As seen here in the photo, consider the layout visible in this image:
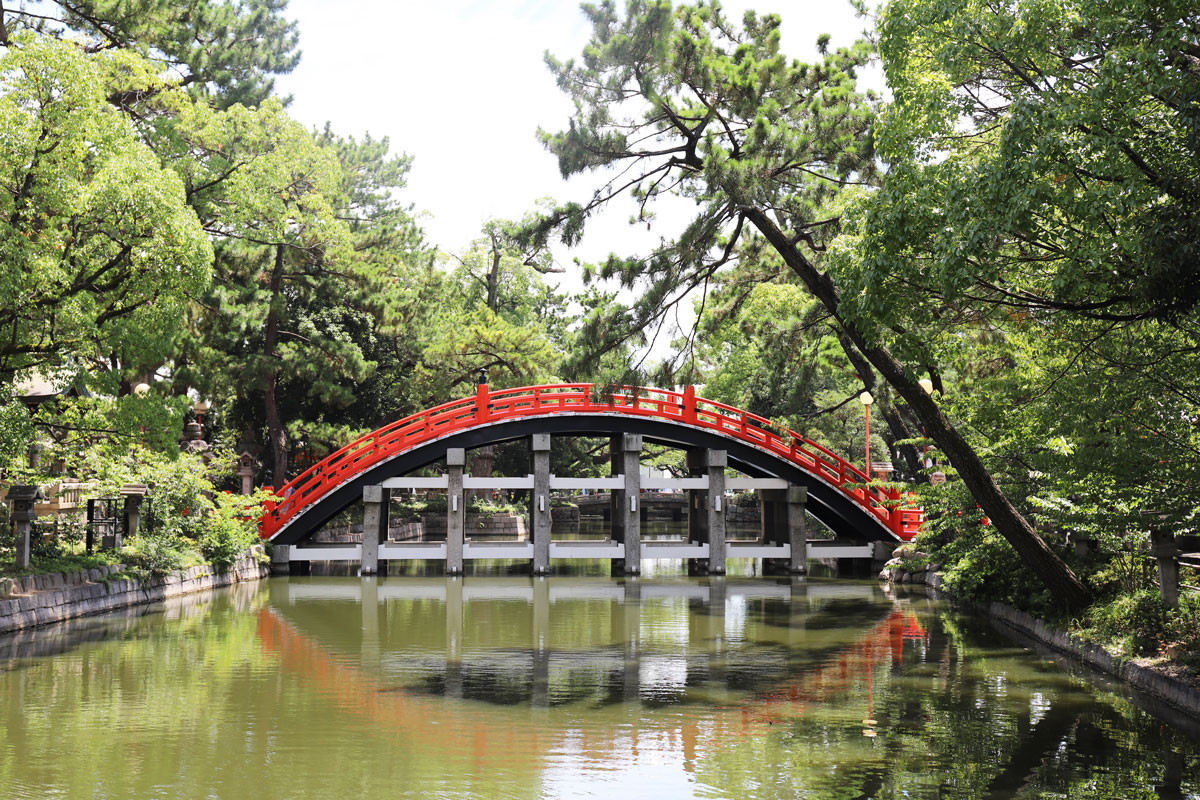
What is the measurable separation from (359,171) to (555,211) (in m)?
37.4

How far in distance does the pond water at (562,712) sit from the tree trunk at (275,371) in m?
11.9

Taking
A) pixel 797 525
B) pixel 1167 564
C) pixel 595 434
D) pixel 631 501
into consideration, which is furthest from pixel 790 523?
pixel 1167 564

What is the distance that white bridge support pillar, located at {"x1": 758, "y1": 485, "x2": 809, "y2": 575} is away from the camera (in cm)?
2417

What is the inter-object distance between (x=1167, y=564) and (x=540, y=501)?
15129mm

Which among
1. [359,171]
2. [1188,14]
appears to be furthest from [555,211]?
[359,171]

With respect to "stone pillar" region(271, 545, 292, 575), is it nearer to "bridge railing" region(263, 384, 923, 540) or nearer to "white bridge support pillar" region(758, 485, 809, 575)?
"bridge railing" region(263, 384, 923, 540)

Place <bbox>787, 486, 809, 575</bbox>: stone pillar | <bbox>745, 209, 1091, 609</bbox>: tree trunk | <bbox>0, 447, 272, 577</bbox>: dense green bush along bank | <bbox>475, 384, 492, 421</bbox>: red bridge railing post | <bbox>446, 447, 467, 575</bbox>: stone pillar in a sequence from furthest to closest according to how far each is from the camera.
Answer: <bbox>787, 486, 809, 575</bbox>: stone pillar, <bbox>475, 384, 492, 421</bbox>: red bridge railing post, <bbox>446, 447, 467, 575</bbox>: stone pillar, <bbox>0, 447, 272, 577</bbox>: dense green bush along bank, <bbox>745, 209, 1091, 609</bbox>: tree trunk

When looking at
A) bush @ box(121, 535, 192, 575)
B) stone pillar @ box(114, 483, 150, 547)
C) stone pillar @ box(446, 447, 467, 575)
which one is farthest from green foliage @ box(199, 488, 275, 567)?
stone pillar @ box(446, 447, 467, 575)

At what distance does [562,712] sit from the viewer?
29.7 feet

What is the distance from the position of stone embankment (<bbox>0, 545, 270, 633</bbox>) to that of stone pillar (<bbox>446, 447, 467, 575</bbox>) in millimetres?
5333

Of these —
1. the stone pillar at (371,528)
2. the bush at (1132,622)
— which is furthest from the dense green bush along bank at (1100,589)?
the stone pillar at (371,528)

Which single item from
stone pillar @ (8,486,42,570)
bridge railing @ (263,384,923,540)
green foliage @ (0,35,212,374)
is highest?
green foliage @ (0,35,212,374)

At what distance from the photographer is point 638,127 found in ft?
49.2

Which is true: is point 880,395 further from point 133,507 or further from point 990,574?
point 133,507
